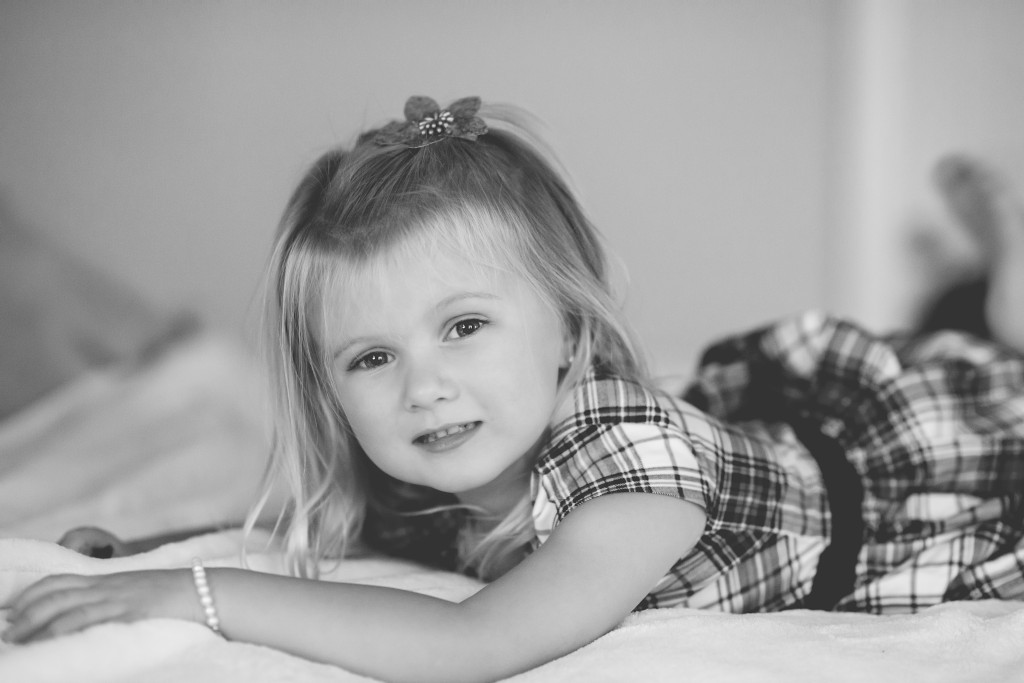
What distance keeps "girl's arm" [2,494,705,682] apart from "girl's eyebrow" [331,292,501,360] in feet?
0.79

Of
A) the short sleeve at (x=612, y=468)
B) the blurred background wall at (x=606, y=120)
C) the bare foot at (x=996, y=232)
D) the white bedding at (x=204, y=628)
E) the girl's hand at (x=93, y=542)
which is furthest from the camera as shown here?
the blurred background wall at (x=606, y=120)

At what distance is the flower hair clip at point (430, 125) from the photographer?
3.25 ft

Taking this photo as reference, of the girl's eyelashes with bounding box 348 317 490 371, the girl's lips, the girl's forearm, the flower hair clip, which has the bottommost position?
the girl's forearm

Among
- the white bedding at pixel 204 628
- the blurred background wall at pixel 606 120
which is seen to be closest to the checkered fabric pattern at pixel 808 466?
the white bedding at pixel 204 628

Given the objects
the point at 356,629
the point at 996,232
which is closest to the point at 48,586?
the point at 356,629

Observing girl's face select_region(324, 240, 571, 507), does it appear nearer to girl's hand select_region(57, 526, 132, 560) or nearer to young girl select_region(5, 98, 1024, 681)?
young girl select_region(5, 98, 1024, 681)

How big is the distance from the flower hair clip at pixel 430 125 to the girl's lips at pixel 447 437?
305 mm

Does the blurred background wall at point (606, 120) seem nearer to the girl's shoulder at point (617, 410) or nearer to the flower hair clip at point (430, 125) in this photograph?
the flower hair clip at point (430, 125)

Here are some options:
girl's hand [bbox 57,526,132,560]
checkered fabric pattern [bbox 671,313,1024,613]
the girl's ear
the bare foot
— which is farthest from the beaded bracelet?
the bare foot

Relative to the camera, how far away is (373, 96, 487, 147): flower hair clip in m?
0.99

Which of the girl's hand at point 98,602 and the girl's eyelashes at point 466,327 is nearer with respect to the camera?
the girl's hand at point 98,602

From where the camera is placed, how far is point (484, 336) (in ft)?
2.97

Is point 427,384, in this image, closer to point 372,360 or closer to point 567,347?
point 372,360

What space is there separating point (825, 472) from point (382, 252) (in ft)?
1.98
